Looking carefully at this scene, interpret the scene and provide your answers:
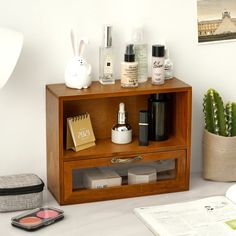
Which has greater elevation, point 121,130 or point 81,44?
point 81,44

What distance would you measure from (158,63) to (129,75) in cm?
10

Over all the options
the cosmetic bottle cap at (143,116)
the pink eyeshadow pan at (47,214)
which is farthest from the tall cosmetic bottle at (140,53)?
the pink eyeshadow pan at (47,214)

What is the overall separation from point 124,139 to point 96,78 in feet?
0.61

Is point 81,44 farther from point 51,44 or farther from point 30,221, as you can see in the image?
point 30,221

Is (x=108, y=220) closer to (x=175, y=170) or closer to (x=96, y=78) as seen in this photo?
(x=175, y=170)

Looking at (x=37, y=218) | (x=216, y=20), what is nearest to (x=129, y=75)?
(x=216, y=20)

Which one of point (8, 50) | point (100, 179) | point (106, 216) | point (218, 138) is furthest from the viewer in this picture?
point (218, 138)

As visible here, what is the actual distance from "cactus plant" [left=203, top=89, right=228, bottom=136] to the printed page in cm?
22

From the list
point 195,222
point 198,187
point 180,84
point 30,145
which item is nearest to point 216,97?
point 180,84

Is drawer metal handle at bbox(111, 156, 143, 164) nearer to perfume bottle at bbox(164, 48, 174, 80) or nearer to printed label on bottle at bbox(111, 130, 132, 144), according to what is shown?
printed label on bottle at bbox(111, 130, 132, 144)

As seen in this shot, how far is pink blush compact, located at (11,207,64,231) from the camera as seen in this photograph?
1610mm

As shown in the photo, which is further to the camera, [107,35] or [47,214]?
[107,35]

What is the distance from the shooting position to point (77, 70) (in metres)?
1.77

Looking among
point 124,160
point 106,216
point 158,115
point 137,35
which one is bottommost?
point 106,216
